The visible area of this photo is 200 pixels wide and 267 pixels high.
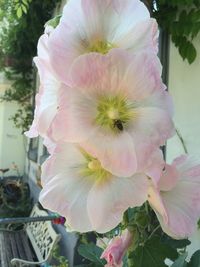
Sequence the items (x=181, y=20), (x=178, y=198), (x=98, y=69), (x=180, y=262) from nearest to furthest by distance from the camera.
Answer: (x=98, y=69) → (x=178, y=198) → (x=180, y=262) → (x=181, y=20)

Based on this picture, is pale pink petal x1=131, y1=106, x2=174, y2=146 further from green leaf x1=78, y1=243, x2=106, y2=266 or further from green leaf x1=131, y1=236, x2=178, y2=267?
green leaf x1=78, y1=243, x2=106, y2=266

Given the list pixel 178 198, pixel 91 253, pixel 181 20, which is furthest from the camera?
pixel 181 20

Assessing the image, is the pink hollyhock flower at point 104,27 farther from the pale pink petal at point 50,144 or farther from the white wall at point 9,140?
the white wall at point 9,140

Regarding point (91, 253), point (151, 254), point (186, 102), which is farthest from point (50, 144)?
point (186, 102)

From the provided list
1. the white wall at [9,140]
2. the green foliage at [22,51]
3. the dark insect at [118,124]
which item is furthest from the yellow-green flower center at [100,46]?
the white wall at [9,140]

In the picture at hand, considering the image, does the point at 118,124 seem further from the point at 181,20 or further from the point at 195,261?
the point at 181,20

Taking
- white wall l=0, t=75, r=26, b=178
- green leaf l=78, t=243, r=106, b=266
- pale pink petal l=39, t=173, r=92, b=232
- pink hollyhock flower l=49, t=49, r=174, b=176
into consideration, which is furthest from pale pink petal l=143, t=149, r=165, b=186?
white wall l=0, t=75, r=26, b=178
